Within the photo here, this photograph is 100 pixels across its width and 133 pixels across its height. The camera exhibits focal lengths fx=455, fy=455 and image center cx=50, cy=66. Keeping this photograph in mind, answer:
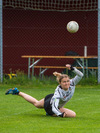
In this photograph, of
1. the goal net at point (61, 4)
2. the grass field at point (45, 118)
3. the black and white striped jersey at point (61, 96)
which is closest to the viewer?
the grass field at point (45, 118)

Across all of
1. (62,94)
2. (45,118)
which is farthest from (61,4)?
(45,118)

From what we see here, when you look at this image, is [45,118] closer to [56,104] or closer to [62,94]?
[56,104]

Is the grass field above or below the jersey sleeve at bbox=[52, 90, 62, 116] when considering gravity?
below

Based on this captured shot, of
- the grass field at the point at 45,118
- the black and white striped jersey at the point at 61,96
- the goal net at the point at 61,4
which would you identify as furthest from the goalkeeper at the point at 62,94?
the goal net at the point at 61,4

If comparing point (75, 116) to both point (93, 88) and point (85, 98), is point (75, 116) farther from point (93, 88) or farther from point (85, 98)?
point (93, 88)

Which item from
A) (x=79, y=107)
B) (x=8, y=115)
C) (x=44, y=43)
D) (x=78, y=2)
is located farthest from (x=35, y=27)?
(x=8, y=115)

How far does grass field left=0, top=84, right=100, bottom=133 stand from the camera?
23.8 feet

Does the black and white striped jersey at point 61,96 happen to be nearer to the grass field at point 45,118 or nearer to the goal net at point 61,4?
the grass field at point 45,118

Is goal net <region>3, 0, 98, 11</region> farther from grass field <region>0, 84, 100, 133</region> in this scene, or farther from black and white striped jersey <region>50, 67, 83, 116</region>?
black and white striped jersey <region>50, 67, 83, 116</region>

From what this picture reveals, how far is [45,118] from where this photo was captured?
8609mm

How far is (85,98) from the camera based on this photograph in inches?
480

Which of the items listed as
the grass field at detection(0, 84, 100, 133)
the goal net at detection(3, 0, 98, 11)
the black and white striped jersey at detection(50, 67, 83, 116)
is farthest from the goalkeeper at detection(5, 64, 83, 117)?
the goal net at detection(3, 0, 98, 11)

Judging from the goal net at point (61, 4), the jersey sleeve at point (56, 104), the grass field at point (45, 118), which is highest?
the goal net at point (61, 4)

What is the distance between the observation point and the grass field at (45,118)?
726 cm
